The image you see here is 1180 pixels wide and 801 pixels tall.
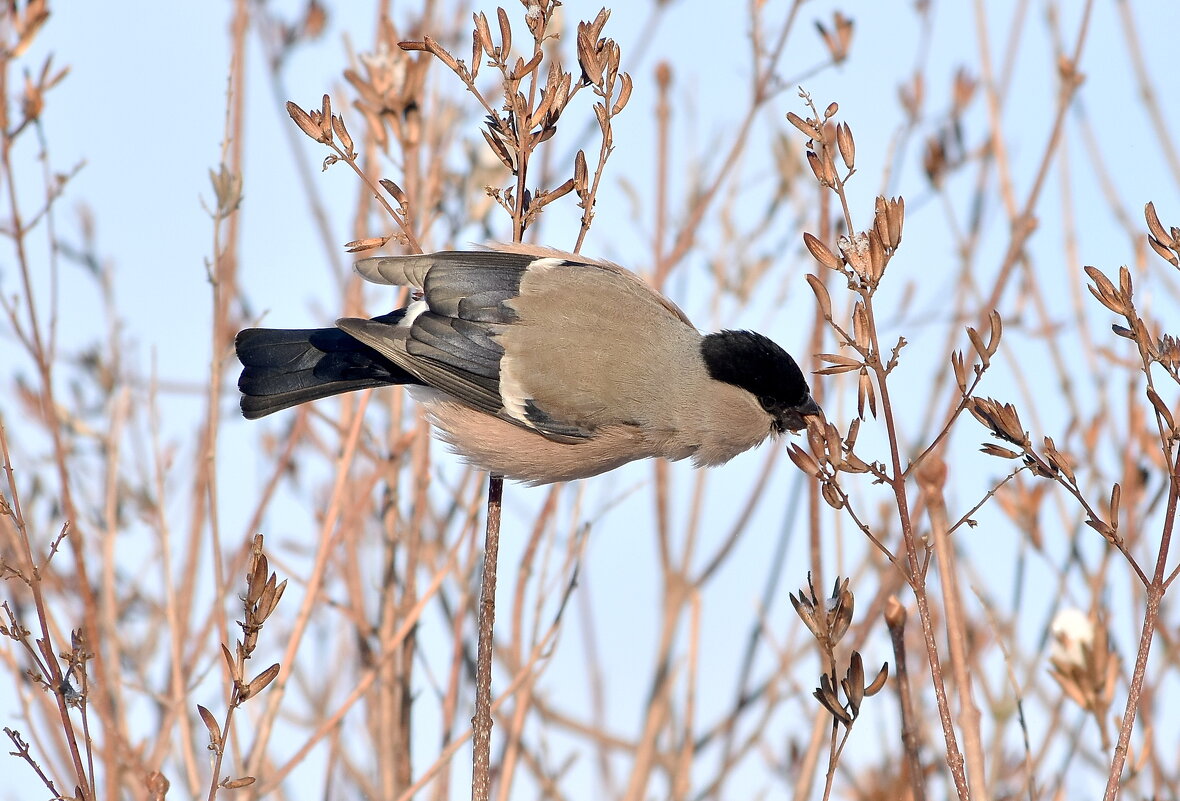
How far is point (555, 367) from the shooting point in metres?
2.11

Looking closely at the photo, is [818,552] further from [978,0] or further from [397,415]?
[978,0]

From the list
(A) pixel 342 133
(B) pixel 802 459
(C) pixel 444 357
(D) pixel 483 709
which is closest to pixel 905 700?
(B) pixel 802 459

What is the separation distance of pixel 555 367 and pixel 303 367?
540 millimetres

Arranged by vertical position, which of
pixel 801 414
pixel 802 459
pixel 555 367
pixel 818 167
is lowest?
pixel 802 459

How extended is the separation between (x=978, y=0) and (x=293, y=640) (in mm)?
2141

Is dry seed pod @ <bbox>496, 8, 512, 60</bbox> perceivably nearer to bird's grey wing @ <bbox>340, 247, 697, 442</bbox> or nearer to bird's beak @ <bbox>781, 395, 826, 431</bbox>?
bird's grey wing @ <bbox>340, 247, 697, 442</bbox>

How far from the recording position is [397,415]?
2564 mm

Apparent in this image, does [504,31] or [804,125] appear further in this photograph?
[504,31]

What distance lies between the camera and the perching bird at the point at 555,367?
6.91 feet

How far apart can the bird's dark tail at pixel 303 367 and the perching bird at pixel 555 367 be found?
2 centimetres

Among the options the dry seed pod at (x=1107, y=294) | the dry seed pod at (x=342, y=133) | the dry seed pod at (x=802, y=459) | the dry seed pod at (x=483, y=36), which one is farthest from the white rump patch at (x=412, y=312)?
the dry seed pod at (x=1107, y=294)

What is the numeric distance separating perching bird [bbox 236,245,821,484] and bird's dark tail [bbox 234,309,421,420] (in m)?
0.02

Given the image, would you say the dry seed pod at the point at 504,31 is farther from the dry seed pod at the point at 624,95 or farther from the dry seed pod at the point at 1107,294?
the dry seed pod at the point at 1107,294

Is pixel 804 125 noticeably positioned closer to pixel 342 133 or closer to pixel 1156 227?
pixel 1156 227
